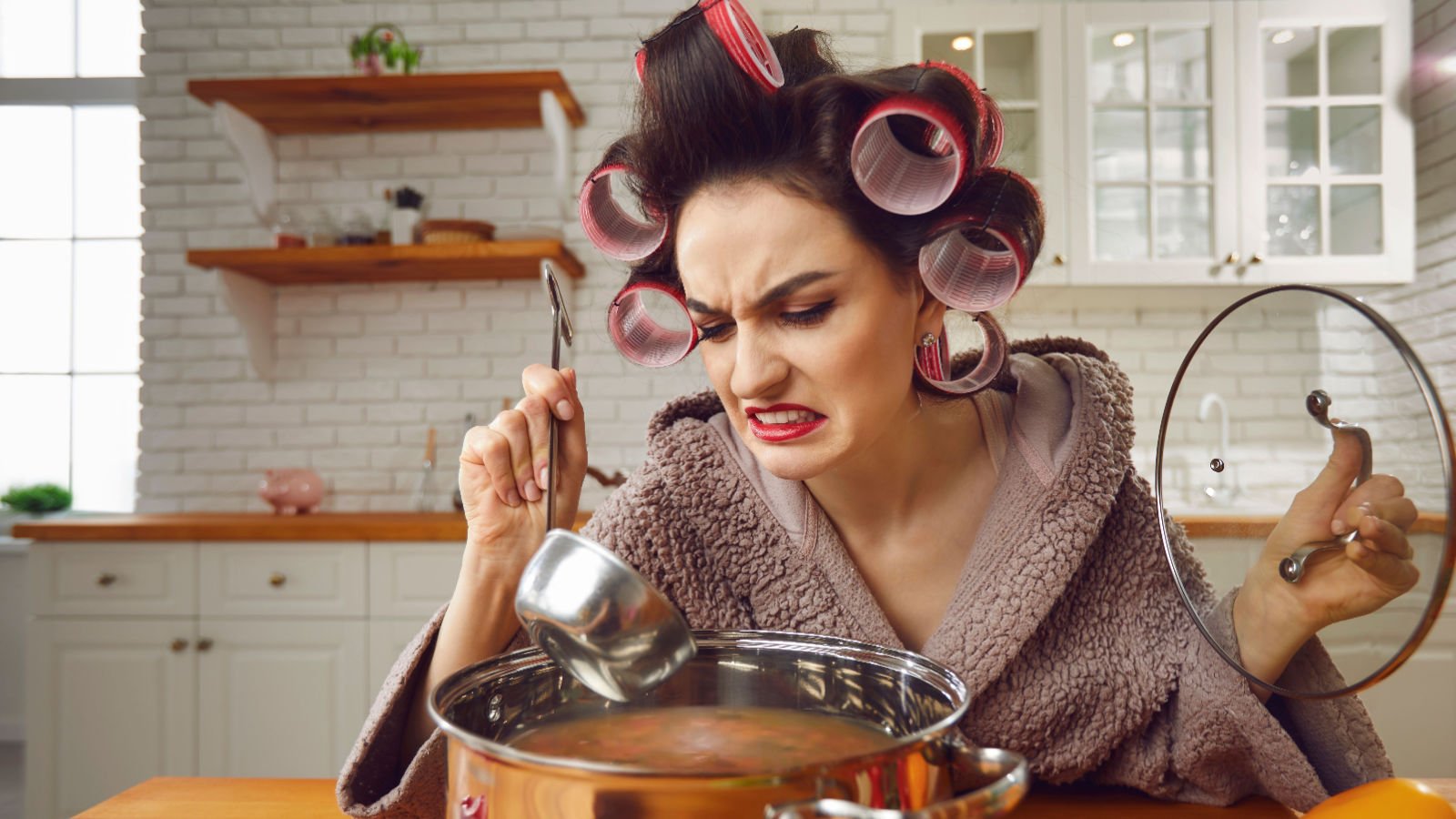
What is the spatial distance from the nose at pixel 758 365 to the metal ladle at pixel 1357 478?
406mm

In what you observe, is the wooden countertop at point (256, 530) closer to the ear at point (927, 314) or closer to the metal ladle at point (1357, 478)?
the ear at point (927, 314)

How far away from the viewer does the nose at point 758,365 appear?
0.83 metres

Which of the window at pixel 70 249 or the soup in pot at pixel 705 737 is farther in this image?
the window at pixel 70 249

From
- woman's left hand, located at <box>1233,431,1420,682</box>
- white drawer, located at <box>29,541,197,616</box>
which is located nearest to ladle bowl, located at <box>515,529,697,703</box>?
woman's left hand, located at <box>1233,431,1420,682</box>

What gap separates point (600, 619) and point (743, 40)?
0.52m

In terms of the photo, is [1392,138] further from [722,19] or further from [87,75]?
[87,75]

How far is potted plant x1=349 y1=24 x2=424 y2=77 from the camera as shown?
2.80 metres

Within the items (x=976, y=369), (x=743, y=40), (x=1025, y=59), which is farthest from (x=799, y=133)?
(x=1025, y=59)

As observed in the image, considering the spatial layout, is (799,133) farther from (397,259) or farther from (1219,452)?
(397,259)

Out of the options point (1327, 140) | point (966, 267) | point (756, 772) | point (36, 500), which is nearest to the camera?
point (756, 772)

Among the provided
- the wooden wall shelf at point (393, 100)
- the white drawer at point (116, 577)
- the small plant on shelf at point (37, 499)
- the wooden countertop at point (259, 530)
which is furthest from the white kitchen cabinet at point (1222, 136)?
the small plant on shelf at point (37, 499)

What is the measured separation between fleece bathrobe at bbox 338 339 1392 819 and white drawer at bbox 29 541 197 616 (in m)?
1.99

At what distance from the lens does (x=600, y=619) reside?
1.75ft

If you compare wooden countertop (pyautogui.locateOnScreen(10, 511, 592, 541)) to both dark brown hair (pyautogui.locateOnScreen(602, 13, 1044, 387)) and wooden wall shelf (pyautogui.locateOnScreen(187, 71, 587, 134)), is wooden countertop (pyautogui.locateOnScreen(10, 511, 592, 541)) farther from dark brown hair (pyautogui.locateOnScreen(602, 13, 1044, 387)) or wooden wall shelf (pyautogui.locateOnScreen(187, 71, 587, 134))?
dark brown hair (pyautogui.locateOnScreen(602, 13, 1044, 387))
